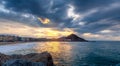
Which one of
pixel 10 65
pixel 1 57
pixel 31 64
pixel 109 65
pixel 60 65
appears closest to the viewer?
pixel 10 65

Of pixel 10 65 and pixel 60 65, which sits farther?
pixel 60 65

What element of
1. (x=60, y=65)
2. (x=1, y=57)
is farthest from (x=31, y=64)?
(x=60, y=65)

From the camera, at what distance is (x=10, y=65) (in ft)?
45.6

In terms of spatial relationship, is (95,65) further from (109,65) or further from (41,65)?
(41,65)

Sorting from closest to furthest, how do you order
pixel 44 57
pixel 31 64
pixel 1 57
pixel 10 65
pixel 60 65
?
1. pixel 10 65
2. pixel 31 64
3. pixel 44 57
4. pixel 1 57
5. pixel 60 65

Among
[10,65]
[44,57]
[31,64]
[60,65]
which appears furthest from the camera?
[60,65]

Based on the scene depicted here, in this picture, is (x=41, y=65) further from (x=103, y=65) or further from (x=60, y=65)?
(x=103, y=65)

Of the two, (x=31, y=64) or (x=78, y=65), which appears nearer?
(x=31, y=64)

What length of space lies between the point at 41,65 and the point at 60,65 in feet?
79.1

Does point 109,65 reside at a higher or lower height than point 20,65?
lower

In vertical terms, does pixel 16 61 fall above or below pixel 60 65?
above

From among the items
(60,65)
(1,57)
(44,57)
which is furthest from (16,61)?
(60,65)

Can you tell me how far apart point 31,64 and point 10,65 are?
65.7 inches

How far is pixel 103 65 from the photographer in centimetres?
4194
